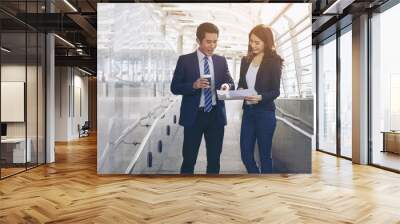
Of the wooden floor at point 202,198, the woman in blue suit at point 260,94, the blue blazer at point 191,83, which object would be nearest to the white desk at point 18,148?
the wooden floor at point 202,198

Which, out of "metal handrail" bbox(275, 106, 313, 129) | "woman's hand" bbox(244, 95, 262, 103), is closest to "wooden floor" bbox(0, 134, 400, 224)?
"metal handrail" bbox(275, 106, 313, 129)

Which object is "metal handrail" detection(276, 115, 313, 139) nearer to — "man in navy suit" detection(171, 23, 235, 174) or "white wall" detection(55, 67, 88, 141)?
"man in navy suit" detection(171, 23, 235, 174)

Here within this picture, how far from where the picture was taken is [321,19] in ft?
27.7

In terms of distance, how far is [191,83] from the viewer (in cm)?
676

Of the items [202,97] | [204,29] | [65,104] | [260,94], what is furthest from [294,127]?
[65,104]

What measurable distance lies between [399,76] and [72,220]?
643 centimetres

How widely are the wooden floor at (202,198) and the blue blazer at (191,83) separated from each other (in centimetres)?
108

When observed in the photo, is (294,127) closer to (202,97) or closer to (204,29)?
(202,97)

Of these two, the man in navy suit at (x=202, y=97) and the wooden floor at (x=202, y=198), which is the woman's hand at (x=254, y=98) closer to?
the man in navy suit at (x=202, y=97)

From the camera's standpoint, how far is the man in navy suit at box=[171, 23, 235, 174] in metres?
6.75

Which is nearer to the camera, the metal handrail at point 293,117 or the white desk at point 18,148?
the metal handrail at point 293,117

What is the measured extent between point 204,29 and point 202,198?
306 cm

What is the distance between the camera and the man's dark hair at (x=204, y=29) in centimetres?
680

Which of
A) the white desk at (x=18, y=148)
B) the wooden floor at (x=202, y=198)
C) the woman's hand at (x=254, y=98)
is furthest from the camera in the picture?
the white desk at (x=18, y=148)
